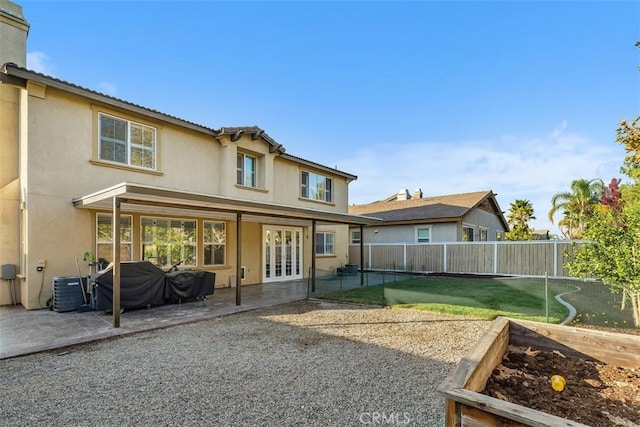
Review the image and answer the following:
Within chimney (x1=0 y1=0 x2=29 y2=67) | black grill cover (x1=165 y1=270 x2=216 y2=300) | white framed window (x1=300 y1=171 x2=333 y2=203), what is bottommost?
black grill cover (x1=165 y1=270 x2=216 y2=300)

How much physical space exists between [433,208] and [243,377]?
62.0 ft

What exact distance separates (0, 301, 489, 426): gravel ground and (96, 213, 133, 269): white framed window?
14.4 feet

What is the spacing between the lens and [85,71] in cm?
1112

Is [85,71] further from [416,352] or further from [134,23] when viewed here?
[416,352]

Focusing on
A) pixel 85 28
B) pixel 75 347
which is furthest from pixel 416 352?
pixel 85 28

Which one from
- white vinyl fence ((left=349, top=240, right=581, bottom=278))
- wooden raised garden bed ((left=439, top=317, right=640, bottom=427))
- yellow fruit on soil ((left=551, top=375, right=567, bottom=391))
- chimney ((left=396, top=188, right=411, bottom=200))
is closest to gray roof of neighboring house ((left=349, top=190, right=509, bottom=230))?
white vinyl fence ((left=349, top=240, right=581, bottom=278))

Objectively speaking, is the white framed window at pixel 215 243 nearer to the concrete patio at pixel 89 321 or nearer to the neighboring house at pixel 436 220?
the concrete patio at pixel 89 321

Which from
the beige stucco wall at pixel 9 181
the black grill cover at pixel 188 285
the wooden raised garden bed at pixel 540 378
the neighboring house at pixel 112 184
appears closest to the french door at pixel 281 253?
the neighboring house at pixel 112 184

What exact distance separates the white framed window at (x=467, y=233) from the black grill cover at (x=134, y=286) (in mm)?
16731

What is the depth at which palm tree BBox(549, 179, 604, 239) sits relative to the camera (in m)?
26.8

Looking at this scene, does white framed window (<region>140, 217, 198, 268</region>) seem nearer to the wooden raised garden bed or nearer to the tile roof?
the wooden raised garden bed

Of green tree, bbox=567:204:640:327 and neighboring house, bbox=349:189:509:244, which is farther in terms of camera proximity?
neighboring house, bbox=349:189:509:244

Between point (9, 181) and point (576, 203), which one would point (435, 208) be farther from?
point (9, 181)

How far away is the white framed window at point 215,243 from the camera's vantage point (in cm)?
1238
